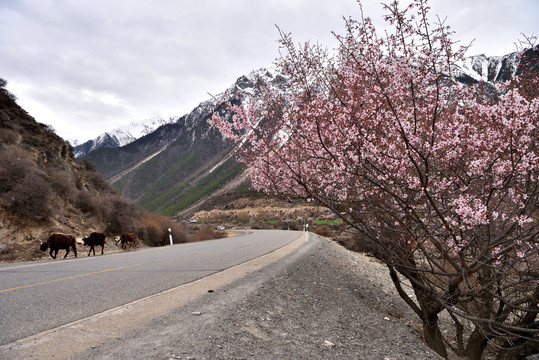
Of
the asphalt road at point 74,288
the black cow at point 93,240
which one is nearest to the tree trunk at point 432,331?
the asphalt road at point 74,288

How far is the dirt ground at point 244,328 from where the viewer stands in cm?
391

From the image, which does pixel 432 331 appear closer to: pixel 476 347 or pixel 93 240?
pixel 476 347

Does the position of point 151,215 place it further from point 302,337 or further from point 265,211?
point 265,211

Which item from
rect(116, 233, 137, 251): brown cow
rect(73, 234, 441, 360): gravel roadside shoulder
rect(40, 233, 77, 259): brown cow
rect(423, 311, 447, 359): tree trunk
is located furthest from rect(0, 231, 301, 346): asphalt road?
rect(116, 233, 137, 251): brown cow

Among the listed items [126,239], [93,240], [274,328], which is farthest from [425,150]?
[126,239]

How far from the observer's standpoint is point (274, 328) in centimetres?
536

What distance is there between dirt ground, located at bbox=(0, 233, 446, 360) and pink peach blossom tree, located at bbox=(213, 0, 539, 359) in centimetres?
149

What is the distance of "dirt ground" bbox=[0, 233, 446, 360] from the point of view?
154 inches

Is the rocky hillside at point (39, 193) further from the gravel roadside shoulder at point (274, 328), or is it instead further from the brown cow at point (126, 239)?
the gravel roadside shoulder at point (274, 328)

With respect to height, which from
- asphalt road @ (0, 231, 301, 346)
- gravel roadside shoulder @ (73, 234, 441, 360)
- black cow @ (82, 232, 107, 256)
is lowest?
gravel roadside shoulder @ (73, 234, 441, 360)

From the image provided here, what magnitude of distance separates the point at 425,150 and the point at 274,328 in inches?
144

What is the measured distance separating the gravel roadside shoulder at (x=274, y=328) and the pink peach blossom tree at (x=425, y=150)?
4.67 ft

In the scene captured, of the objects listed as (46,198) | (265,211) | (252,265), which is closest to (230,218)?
(265,211)

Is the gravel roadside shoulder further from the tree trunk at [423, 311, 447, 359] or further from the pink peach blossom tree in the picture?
the pink peach blossom tree
